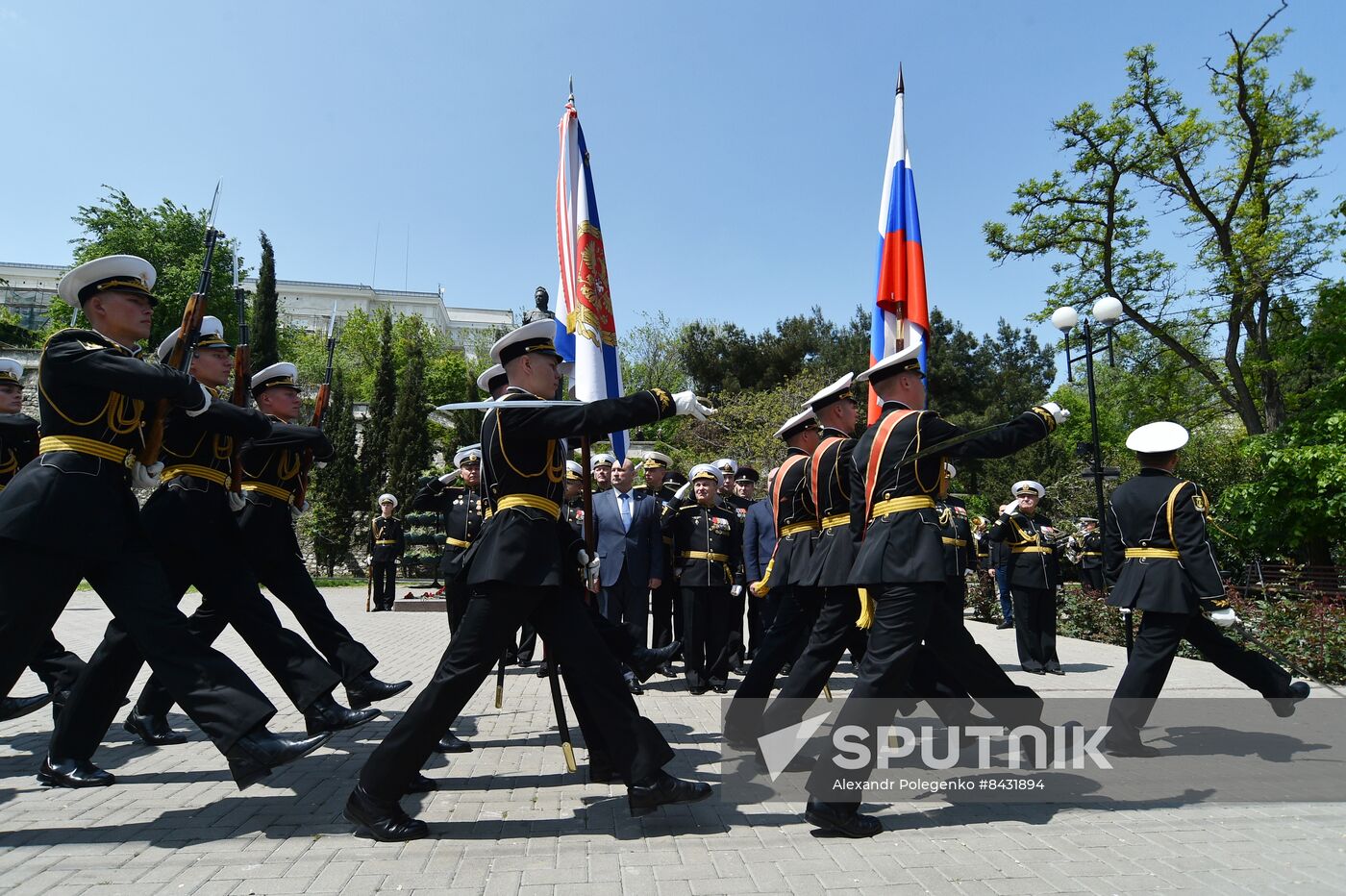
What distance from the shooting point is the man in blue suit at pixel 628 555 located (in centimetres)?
808

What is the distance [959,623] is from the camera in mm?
4770

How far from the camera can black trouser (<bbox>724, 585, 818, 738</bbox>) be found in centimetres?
523

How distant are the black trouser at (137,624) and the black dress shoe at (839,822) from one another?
7.49 ft

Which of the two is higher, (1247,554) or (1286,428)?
(1286,428)

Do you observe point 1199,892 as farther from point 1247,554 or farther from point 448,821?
point 1247,554

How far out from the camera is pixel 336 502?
28672 mm

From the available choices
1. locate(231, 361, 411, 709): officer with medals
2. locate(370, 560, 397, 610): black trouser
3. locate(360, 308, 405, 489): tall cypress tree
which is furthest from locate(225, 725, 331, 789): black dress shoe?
locate(360, 308, 405, 489): tall cypress tree

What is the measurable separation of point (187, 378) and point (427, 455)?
2910 centimetres

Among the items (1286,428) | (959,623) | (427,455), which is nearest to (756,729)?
(959,623)

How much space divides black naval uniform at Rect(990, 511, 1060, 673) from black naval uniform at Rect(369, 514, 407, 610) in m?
11.7

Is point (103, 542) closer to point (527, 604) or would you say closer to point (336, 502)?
point (527, 604)

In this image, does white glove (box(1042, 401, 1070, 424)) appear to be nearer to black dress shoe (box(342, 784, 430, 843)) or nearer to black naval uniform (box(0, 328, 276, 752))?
black dress shoe (box(342, 784, 430, 843))

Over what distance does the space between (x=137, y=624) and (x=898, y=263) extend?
22.0ft

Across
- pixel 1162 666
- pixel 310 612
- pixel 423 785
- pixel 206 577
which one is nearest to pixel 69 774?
pixel 206 577
